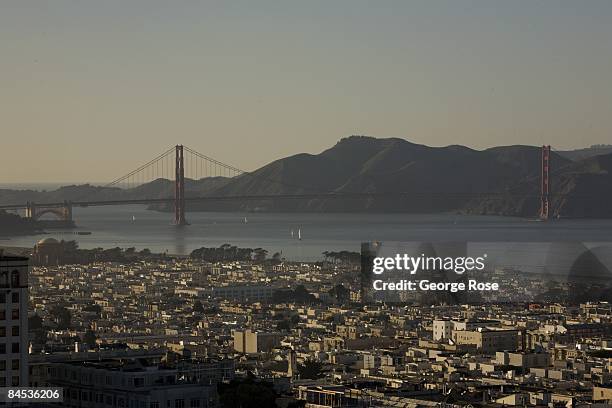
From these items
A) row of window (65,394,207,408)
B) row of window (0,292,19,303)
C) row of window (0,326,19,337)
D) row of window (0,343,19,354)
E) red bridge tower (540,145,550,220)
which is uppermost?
red bridge tower (540,145,550,220)

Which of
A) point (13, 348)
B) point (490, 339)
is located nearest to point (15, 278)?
point (13, 348)

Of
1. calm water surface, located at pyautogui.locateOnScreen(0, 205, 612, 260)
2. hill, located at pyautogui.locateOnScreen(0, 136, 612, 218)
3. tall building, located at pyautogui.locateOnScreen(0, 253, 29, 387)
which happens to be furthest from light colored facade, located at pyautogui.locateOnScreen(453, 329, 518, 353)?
hill, located at pyautogui.locateOnScreen(0, 136, 612, 218)

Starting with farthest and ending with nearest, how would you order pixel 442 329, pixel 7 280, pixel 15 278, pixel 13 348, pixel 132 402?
pixel 442 329
pixel 132 402
pixel 15 278
pixel 7 280
pixel 13 348

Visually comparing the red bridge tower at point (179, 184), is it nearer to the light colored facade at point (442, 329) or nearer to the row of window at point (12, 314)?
the light colored facade at point (442, 329)

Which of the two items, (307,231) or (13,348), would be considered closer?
(13,348)

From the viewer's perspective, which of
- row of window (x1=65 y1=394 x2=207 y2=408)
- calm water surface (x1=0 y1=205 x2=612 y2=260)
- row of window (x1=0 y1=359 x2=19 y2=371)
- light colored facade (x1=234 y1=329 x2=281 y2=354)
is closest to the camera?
row of window (x1=0 y1=359 x2=19 y2=371)

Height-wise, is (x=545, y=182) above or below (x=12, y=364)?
above

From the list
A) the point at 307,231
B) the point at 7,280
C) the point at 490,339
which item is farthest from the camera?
the point at 307,231

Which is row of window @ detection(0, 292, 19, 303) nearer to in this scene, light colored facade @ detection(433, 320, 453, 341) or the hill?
light colored facade @ detection(433, 320, 453, 341)

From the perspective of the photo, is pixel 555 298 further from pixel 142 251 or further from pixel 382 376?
pixel 142 251

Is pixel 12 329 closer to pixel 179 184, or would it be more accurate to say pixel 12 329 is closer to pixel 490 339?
pixel 490 339
